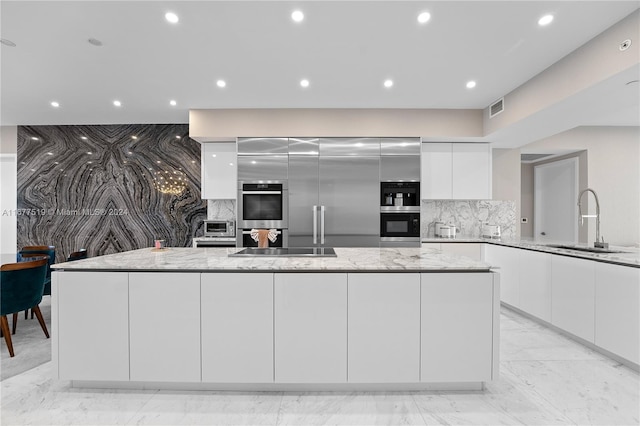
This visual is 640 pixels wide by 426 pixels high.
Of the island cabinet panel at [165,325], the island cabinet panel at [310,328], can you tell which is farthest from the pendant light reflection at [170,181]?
the island cabinet panel at [310,328]

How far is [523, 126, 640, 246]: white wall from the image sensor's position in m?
4.73

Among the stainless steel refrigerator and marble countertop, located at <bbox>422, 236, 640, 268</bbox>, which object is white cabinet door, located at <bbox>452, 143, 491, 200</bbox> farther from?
the stainless steel refrigerator

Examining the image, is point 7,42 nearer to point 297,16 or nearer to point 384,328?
point 297,16

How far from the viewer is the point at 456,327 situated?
6.33 feet

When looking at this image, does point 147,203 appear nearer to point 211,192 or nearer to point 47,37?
point 211,192

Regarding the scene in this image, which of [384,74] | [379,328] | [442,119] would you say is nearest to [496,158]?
[442,119]

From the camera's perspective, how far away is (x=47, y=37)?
2.48 meters

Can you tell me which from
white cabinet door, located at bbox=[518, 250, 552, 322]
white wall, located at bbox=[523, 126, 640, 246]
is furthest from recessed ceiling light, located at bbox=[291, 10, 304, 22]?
white wall, located at bbox=[523, 126, 640, 246]

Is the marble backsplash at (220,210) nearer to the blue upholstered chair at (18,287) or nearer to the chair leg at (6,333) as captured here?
the blue upholstered chair at (18,287)

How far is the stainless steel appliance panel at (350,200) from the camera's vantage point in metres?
4.20

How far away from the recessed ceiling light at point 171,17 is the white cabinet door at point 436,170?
3.48 meters

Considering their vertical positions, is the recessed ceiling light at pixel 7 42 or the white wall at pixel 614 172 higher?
the recessed ceiling light at pixel 7 42

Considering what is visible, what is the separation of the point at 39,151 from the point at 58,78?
8.47 ft

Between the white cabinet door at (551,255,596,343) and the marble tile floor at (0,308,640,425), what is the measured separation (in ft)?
1.65
